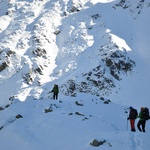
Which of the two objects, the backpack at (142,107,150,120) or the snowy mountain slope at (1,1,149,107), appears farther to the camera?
the snowy mountain slope at (1,1,149,107)

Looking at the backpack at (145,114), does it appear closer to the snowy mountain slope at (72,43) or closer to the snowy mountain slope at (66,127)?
the snowy mountain slope at (66,127)

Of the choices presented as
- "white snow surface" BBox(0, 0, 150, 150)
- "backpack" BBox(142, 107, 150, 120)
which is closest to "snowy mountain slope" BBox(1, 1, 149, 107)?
"white snow surface" BBox(0, 0, 150, 150)

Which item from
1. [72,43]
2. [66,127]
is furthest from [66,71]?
[66,127]

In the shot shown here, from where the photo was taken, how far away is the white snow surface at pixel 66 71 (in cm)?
1811

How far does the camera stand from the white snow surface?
1811 centimetres

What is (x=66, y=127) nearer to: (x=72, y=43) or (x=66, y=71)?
(x=66, y=71)

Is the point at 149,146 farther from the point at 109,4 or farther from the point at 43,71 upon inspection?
the point at 109,4

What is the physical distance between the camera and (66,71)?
4703 centimetres

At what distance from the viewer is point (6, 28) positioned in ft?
196

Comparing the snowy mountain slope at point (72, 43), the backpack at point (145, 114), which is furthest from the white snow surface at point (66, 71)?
the backpack at point (145, 114)

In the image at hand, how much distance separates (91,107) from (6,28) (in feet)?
121

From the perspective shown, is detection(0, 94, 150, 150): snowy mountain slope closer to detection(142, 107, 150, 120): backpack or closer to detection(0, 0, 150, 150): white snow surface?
detection(0, 0, 150, 150): white snow surface

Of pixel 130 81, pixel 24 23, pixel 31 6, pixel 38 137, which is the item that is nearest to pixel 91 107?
pixel 38 137

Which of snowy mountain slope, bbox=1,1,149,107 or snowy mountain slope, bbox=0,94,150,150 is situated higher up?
snowy mountain slope, bbox=1,1,149,107
